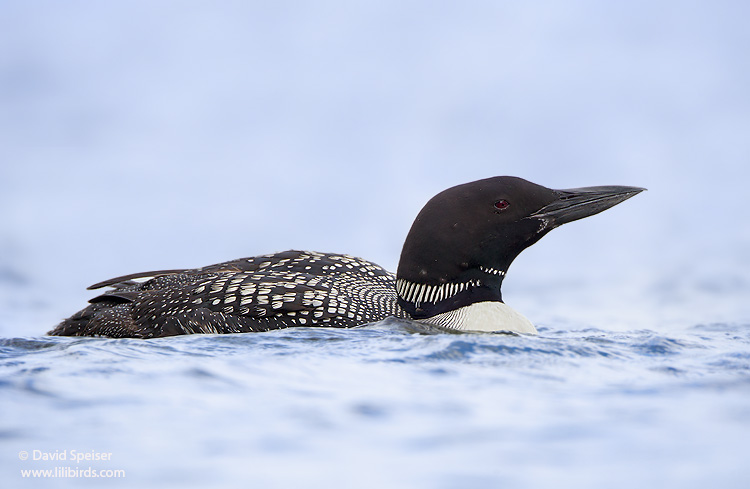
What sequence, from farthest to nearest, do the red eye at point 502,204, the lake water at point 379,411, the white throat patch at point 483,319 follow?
1. the red eye at point 502,204
2. the white throat patch at point 483,319
3. the lake water at point 379,411

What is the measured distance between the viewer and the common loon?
14.0 feet

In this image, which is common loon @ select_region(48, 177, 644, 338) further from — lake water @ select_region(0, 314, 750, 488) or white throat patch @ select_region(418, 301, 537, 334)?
lake water @ select_region(0, 314, 750, 488)

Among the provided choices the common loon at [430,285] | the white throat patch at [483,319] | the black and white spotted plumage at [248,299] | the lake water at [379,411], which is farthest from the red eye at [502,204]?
the lake water at [379,411]

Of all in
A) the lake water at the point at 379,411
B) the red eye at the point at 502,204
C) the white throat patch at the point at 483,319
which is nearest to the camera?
the lake water at the point at 379,411

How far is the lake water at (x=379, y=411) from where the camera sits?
2.25 metres

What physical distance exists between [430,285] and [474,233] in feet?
1.03

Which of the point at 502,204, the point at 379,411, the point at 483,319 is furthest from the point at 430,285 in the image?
the point at 379,411

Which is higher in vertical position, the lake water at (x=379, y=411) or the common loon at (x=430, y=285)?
the common loon at (x=430, y=285)

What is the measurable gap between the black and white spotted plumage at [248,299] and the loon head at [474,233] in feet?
0.73

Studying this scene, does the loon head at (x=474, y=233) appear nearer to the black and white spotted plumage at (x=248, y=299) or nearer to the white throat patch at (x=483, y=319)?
the white throat patch at (x=483, y=319)

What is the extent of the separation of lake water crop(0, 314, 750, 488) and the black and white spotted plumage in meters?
0.61

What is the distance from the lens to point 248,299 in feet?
14.2

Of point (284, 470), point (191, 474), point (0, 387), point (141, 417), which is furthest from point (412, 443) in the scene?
point (0, 387)

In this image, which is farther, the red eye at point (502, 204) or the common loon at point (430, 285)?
the red eye at point (502, 204)
